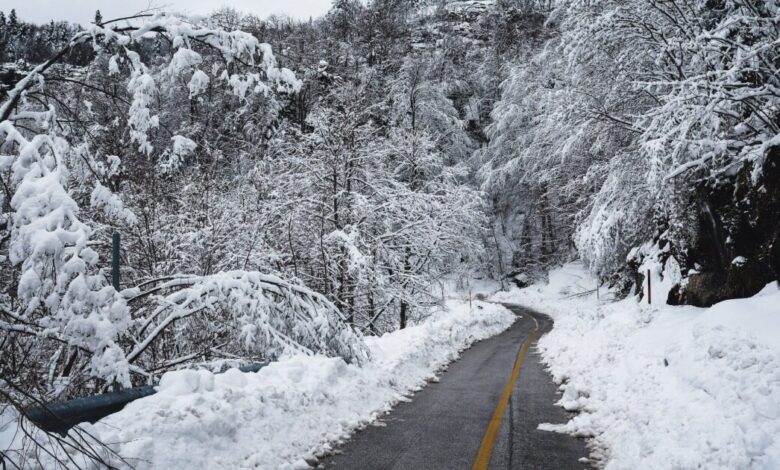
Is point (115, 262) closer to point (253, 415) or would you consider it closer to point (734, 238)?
point (253, 415)

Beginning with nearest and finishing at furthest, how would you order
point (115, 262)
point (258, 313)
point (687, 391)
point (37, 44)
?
point (37, 44) < point (115, 262) < point (687, 391) < point (258, 313)

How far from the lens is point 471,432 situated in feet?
19.9

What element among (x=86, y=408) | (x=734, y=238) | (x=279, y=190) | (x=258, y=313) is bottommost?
(x=86, y=408)

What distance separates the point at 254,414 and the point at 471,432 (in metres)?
2.56

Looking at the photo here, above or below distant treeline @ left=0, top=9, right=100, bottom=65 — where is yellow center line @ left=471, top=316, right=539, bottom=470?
→ below

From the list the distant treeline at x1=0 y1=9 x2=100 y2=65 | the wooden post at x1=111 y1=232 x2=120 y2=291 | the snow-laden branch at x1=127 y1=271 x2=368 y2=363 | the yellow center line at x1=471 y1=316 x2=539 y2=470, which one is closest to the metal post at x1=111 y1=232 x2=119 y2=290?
the wooden post at x1=111 y1=232 x2=120 y2=291

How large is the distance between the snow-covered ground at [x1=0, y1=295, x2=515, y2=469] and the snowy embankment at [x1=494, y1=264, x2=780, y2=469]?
265cm

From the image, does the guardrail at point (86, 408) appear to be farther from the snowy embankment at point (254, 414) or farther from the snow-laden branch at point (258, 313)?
the snow-laden branch at point (258, 313)

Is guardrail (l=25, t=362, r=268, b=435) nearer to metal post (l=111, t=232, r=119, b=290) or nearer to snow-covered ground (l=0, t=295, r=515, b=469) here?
snow-covered ground (l=0, t=295, r=515, b=469)

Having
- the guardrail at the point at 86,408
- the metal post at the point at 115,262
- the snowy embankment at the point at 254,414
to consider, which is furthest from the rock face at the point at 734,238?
the metal post at the point at 115,262

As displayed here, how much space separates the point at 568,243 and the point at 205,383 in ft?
114

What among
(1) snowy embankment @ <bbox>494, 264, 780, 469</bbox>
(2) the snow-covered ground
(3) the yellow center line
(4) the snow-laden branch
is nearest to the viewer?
(2) the snow-covered ground

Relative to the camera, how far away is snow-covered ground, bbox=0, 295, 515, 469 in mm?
4336

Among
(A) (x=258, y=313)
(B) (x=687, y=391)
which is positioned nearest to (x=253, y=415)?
(A) (x=258, y=313)
